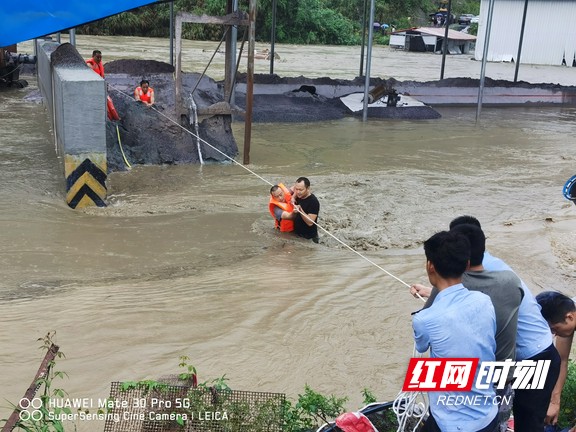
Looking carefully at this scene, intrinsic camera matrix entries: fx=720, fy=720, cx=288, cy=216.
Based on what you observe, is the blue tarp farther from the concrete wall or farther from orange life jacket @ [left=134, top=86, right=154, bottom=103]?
orange life jacket @ [left=134, top=86, right=154, bottom=103]

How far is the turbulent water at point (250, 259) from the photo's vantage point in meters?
6.18

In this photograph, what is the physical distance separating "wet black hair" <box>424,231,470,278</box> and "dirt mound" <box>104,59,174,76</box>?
16687 mm

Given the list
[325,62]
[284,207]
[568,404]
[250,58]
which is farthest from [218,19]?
[325,62]

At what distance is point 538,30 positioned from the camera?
40.7 metres

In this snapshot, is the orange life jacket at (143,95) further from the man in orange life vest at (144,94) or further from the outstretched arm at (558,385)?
the outstretched arm at (558,385)

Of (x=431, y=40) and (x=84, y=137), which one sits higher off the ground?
(x=431, y=40)

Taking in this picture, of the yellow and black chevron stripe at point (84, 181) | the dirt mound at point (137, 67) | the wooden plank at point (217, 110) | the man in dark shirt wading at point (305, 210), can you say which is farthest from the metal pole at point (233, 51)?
the man in dark shirt wading at point (305, 210)

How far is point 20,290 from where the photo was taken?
7.49 metres

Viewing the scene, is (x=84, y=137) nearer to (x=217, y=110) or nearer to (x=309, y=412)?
(x=217, y=110)

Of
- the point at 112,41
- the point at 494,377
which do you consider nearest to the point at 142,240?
the point at 494,377

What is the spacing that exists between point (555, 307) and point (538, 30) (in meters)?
39.9

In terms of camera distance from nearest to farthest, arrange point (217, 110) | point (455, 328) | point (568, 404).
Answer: point (455, 328)
point (568, 404)
point (217, 110)

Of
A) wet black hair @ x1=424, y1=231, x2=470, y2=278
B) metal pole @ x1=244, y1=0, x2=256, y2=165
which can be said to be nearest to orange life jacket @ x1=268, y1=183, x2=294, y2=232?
metal pole @ x1=244, y1=0, x2=256, y2=165

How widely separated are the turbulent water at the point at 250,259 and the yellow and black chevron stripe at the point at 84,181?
28cm
